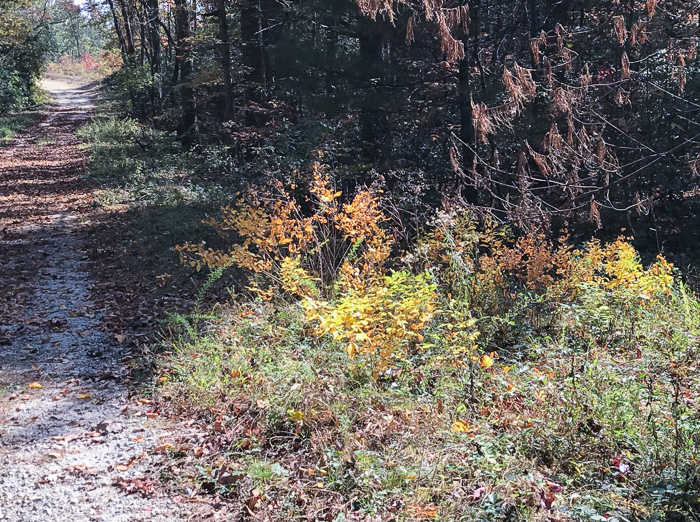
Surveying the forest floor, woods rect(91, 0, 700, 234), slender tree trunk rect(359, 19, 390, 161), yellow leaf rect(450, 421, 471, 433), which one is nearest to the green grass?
yellow leaf rect(450, 421, 471, 433)

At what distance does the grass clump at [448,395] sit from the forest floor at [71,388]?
0.40 metres

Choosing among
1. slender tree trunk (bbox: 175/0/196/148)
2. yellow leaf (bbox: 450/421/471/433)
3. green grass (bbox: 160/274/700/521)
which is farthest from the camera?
slender tree trunk (bbox: 175/0/196/148)

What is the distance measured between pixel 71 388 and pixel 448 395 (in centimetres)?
323

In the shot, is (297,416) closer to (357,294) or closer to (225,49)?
(357,294)

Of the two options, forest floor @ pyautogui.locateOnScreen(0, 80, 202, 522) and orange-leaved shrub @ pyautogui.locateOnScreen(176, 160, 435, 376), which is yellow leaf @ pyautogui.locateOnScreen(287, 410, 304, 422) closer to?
orange-leaved shrub @ pyautogui.locateOnScreen(176, 160, 435, 376)

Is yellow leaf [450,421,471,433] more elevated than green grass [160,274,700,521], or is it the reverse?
yellow leaf [450,421,471,433]

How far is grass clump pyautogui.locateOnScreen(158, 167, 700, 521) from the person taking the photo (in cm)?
325

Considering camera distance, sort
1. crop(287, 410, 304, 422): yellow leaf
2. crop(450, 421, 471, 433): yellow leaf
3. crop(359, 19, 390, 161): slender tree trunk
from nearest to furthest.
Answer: crop(450, 421, 471, 433): yellow leaf, crop(287, 410, 304, 422): yellow leaf, crop(359, 19, 390, 161): slender tree trunk

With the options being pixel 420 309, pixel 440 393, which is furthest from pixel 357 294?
pixel 440 393

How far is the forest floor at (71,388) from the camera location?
3.47 m

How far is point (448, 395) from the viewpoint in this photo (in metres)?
4.29

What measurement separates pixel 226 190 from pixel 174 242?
3.36 metres

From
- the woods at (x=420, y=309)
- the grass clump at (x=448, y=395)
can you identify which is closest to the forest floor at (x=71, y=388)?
the woods at (x=420, y=309)

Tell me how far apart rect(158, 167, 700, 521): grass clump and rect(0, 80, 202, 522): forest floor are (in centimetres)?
40
